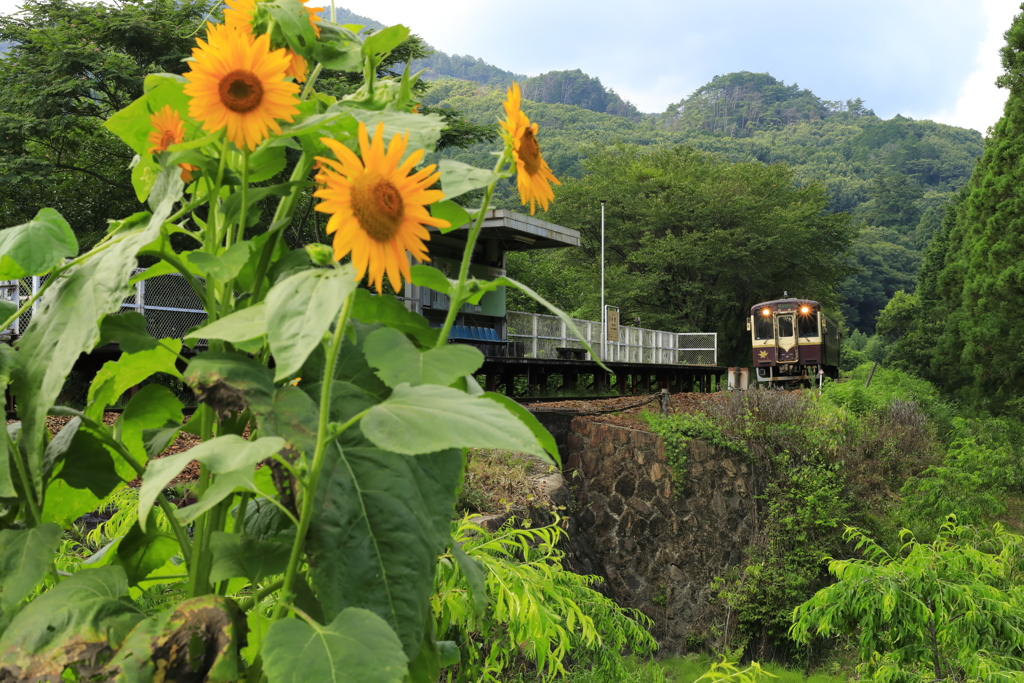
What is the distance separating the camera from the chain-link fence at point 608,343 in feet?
44.5

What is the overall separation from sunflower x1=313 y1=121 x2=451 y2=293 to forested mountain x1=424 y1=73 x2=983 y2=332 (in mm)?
33197

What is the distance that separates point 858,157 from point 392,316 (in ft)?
241

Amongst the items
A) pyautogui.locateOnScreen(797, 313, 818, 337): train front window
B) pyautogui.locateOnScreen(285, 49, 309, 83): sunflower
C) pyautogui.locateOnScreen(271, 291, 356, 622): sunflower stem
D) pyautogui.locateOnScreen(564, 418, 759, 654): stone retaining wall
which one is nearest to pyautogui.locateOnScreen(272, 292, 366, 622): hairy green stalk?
pyautogui.locateOnScreen(271, 291, 356, 622): sunflower stem

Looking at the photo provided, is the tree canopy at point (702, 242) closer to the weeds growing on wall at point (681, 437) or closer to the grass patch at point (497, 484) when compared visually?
the weeds growing on wall at point (681, 437)

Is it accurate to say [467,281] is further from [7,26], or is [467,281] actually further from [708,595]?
[7,26]

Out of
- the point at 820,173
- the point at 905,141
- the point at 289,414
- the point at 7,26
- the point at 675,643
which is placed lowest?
the point at 675,643

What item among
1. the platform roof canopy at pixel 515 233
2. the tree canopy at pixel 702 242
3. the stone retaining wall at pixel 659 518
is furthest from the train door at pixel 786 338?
the stone retaining wall at pixel 659 518

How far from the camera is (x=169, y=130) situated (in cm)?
78

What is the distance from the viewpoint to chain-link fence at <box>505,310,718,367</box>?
534 inches

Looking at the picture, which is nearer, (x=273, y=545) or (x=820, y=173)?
(x=273, y=545)

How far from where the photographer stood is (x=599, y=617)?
2662 mm

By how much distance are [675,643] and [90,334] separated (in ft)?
29.7

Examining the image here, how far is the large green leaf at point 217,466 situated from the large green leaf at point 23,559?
148 millimetres

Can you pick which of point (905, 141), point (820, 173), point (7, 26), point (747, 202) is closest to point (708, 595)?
point (7, 26)
